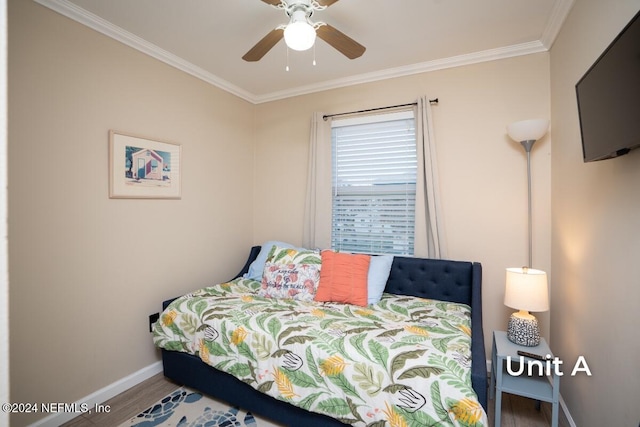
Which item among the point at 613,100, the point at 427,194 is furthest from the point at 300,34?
the point at 427,194

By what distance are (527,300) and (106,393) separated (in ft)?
9.69

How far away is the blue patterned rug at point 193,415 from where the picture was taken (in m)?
1.89

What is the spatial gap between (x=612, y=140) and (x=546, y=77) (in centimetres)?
157

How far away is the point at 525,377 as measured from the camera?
73.9 inches

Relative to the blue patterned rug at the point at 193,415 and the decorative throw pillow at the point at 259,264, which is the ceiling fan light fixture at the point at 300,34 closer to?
the decorative throw pillow at the point at 259,264

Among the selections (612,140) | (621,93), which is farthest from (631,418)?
(621,93)

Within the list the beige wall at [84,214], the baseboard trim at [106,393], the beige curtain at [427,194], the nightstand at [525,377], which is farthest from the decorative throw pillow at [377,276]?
the baseboard trim at [106,393]

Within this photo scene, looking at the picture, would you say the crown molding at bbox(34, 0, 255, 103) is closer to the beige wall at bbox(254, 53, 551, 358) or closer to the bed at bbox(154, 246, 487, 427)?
the beige wall at bbox(254, 53, 551, 358)

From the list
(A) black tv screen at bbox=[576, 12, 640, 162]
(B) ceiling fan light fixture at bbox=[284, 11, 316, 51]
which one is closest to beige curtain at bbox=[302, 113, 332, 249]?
(B) ceiling fan light fixture at bbox=[284, 11, 316, 51]

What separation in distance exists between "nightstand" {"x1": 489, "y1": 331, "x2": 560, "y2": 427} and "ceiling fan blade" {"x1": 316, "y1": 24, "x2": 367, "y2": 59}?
2075 millimetres

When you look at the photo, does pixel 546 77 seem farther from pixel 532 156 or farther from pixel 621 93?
pixel 621 93

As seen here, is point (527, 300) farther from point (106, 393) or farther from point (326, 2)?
point (106, 393)

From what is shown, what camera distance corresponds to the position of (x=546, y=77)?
7.73ft

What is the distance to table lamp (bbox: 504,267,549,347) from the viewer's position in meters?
1.84
